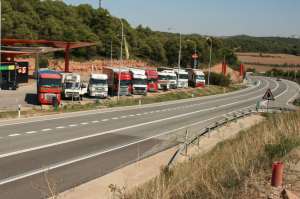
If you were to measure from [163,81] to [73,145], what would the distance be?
46.9 metres

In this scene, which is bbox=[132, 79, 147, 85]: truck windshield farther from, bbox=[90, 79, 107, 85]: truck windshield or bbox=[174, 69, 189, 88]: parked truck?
bbox=[174, 69, 189, 88]: parked truck

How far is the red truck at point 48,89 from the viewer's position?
141 ft

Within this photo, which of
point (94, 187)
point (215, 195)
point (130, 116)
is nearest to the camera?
point (215, 195)

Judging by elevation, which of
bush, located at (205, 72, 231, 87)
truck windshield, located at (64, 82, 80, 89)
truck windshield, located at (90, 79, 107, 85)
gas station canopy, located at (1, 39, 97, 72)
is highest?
gas station canopy, located at (1, 39, 97, 72)

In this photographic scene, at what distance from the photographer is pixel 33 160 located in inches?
735

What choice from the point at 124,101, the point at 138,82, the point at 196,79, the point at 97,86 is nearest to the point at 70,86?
the point at 97,86

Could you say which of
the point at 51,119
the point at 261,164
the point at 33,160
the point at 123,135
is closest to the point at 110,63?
the point at 51,119

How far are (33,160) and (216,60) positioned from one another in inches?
4680

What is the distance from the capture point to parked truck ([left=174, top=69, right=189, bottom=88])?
7425 cm

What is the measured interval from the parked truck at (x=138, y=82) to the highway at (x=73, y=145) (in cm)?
1916

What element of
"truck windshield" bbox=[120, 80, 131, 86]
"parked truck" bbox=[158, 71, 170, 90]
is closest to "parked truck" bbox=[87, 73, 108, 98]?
"truck windshield" bbox=[120, 80, 131, 86]

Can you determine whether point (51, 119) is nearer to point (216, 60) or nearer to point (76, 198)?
point (76, 198)

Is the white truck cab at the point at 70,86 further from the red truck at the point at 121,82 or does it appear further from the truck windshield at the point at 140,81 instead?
the truck windshield at the point at 140,81

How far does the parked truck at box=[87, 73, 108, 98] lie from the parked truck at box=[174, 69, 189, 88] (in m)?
23.2
